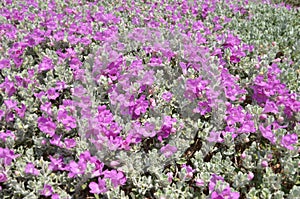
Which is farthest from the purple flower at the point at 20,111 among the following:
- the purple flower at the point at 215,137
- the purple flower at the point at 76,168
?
the purple flower at the point at 215,137

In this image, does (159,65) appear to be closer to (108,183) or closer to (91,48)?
(91,48)

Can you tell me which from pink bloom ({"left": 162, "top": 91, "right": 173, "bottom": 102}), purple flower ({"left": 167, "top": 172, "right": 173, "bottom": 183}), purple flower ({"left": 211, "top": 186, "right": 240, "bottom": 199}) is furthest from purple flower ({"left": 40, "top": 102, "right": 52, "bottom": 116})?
purple flower ({"left": 211, "top": 186, "right": 240, "bottom": 199})

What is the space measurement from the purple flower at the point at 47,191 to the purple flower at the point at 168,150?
0.74m

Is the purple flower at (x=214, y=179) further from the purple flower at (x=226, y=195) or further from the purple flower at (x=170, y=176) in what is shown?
the purple flower at (x=170, y=176)

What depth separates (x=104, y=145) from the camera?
244 centimetres

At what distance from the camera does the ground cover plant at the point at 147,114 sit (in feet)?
7.88

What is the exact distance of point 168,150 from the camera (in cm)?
253

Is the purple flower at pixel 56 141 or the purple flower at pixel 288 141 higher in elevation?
the purple flower at pixel 288 141

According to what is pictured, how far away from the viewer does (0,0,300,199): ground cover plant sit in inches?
94.6

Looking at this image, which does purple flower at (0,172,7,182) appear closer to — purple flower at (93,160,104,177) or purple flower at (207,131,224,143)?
purple flower at (93,160,104,177)

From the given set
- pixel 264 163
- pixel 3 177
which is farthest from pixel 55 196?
pixel 264 163

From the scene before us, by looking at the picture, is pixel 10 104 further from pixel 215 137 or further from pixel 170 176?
pixel 215 137

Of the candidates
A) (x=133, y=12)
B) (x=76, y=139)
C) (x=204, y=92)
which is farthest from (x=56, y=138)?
(x=133, y=12)

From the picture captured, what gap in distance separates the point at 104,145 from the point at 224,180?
79cm
